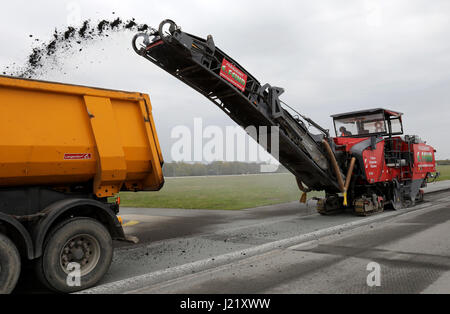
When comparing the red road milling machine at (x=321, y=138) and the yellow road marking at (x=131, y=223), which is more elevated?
the red road milling machine at (x=321, y=138)

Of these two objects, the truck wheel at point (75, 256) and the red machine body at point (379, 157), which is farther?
the red machine body at point (379, 157)

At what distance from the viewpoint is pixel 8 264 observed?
3.96 m

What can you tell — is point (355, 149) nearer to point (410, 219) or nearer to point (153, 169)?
point (410, 219)

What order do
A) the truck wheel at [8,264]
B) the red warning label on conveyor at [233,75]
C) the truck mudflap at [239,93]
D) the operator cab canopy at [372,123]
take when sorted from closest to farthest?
the truck wheel at [8,264] < the truck mudflap at [239,93] < the red warning label on conveyor at [233,75] < the operator cab canopy at [372,123]

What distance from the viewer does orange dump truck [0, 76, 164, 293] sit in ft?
13.9

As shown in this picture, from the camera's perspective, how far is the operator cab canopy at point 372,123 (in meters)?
11.3

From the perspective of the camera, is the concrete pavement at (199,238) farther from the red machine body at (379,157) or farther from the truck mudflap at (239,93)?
the truck mudflap at (239,93)

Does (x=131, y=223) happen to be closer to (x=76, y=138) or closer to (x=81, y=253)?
(x=81, y=253)

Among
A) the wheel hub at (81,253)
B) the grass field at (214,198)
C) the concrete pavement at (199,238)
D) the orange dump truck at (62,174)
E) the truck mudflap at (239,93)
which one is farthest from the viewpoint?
the grass field at (214,198)

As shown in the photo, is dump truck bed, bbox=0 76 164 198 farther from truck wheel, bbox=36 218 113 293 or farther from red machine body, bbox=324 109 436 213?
red machine body, bbox=324 109 436 213

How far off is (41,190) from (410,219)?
942 cm

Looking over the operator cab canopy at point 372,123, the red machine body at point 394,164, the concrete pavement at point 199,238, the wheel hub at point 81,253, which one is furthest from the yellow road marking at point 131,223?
the operator cab canopy at point 372,123

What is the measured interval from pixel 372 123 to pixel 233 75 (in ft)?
19.9
